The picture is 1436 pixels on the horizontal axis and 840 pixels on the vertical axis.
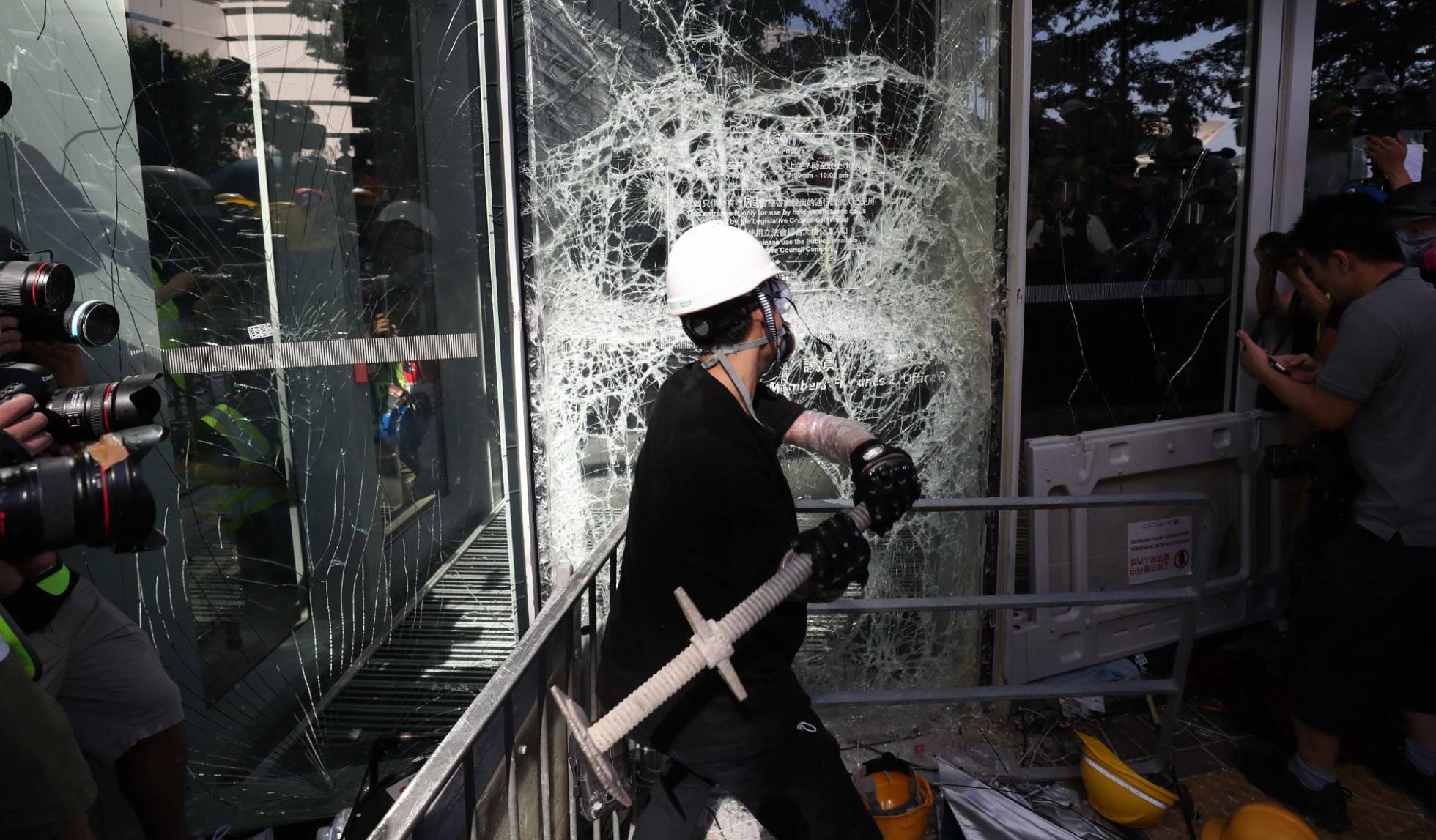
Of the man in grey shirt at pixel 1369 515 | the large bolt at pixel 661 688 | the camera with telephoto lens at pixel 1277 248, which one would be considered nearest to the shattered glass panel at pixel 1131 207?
the camera with telephoto lens at pixel 1277 248

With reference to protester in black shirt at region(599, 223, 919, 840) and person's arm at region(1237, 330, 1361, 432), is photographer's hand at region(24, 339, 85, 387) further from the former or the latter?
person's arm at region(1237, 330, 1361, 432)

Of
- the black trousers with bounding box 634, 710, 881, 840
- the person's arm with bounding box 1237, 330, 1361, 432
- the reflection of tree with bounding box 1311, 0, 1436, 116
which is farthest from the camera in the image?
the reflection of tree with bounding box 1311, 0, 1436, 116

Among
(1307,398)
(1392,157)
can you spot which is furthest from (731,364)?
(1392,157)

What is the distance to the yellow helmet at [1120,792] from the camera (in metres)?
2.79

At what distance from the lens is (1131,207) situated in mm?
3857

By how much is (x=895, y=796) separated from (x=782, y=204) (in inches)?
88.2

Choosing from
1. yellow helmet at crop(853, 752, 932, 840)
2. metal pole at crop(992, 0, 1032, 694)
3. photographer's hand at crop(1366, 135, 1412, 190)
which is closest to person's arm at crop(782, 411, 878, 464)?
yellow helmet at crop(853, 752, 932, 840)

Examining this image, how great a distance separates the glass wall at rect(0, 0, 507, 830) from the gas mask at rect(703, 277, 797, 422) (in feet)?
4.89

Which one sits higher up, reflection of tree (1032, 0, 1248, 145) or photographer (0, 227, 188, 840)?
reflection of tree (1032, 0, 1248, 145)

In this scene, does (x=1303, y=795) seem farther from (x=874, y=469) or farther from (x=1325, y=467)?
(x=874, y=469)

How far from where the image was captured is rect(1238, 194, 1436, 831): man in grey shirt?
2711 mm

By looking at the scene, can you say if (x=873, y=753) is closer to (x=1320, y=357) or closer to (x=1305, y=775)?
(x=1305, y=775)

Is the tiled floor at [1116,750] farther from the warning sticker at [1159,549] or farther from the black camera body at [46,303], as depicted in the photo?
the black camera body at [46,303]

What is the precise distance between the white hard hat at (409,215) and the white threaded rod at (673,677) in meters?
2.14
